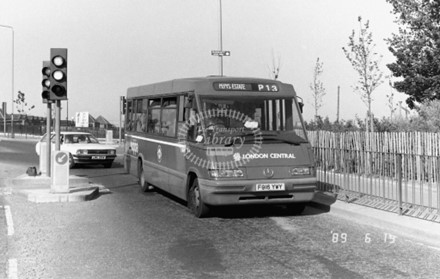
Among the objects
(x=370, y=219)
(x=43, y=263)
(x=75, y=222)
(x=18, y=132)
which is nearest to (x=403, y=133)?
(x=370, y=219)

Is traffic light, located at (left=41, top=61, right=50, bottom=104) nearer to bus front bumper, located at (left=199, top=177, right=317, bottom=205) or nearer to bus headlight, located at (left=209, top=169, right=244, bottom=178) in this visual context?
bus front bumper, located at (left=199, top=177, right=317, bottom=205)

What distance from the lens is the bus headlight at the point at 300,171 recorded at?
30.6 feet

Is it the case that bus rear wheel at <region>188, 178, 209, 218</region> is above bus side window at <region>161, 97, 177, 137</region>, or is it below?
below

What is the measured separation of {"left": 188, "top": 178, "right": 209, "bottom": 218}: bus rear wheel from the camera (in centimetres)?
931

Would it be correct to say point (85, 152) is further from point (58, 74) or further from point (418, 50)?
point (418, 50)

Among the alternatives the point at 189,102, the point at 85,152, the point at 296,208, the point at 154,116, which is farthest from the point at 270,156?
the point at 85,152

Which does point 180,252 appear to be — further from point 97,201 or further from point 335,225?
point 97,201

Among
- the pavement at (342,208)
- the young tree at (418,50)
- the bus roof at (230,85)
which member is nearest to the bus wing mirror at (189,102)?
the bus roof at (230,85)

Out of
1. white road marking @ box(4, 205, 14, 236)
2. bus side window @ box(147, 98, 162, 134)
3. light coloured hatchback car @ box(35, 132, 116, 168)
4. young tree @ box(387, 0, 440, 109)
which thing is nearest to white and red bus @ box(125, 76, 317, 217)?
bus side window @ box(147, 98, 162, 134)

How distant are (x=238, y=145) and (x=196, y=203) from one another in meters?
1.37

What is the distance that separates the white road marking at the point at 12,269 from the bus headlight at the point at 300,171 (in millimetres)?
4864

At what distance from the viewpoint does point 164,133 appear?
11.4 metres

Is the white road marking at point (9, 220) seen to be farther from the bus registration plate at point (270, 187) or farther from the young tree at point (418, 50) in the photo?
the young tree at point (418, 50)

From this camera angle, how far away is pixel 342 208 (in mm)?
10039
